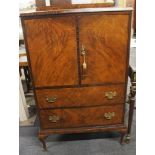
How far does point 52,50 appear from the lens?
1.46 m

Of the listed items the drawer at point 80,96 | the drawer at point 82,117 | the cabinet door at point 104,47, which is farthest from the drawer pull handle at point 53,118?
the cabinet door at point 104,47

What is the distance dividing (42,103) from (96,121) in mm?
510

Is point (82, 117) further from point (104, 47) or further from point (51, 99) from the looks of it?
point (104, 47)

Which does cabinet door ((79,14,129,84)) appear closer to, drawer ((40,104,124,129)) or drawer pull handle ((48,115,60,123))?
→ drawer ((40,104,124,129))

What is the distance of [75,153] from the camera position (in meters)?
1.88

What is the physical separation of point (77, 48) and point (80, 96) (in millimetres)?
422

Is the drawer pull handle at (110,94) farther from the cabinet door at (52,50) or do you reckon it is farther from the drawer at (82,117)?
the cabinet door at (52,50)

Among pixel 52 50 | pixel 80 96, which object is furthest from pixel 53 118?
pixel 52 50

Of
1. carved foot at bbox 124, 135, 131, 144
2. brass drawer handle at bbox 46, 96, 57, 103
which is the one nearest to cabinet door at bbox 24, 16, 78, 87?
brass drawer handle at bbox 46, 96, 57, 103

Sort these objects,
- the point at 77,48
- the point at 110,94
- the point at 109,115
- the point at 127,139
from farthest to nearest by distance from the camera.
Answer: the point at 127,139, the point at 109,115, the point at 110,94, the point at 77,48

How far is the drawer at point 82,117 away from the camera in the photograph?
1.73 m

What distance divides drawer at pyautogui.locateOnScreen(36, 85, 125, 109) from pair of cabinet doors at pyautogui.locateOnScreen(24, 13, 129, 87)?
0.06 metres
